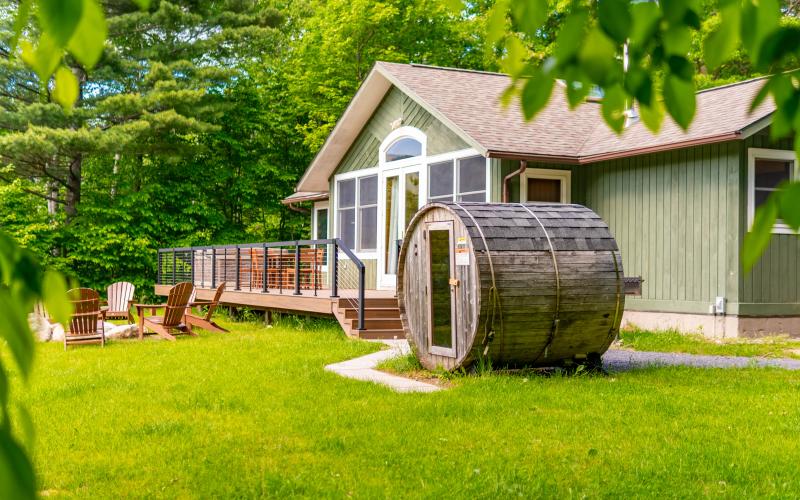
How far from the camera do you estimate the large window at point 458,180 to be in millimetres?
15836

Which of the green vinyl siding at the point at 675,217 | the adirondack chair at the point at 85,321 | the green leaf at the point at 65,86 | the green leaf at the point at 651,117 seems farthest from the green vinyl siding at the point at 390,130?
the green leaf at the point at 65,86

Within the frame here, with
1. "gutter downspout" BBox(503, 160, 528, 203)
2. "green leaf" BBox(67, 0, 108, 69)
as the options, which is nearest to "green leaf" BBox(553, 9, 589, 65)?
"green leaf" BBox(67, 0, 108, 69)

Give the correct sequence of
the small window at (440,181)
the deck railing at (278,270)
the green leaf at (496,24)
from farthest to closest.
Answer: the small window at (440,181)
the deck railing at (278,270)
the green leaf at (496,24)

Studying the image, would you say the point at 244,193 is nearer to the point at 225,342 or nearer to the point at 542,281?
the point at 225,342

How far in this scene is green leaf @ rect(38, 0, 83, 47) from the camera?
118 cm

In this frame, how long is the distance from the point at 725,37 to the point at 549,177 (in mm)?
14625

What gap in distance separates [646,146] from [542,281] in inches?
242

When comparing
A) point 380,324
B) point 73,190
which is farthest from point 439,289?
point 73,190

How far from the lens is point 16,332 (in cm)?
113

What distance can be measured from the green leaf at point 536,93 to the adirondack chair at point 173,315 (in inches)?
520

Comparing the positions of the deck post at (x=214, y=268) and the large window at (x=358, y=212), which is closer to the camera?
the large window at (x=358, y=212)

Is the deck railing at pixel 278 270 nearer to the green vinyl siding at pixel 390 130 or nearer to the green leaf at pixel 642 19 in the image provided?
the green vinyl siding at pixel 390 130

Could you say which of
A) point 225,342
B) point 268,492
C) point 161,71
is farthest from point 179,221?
point 268,492

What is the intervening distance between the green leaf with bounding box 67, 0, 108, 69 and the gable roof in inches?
468
